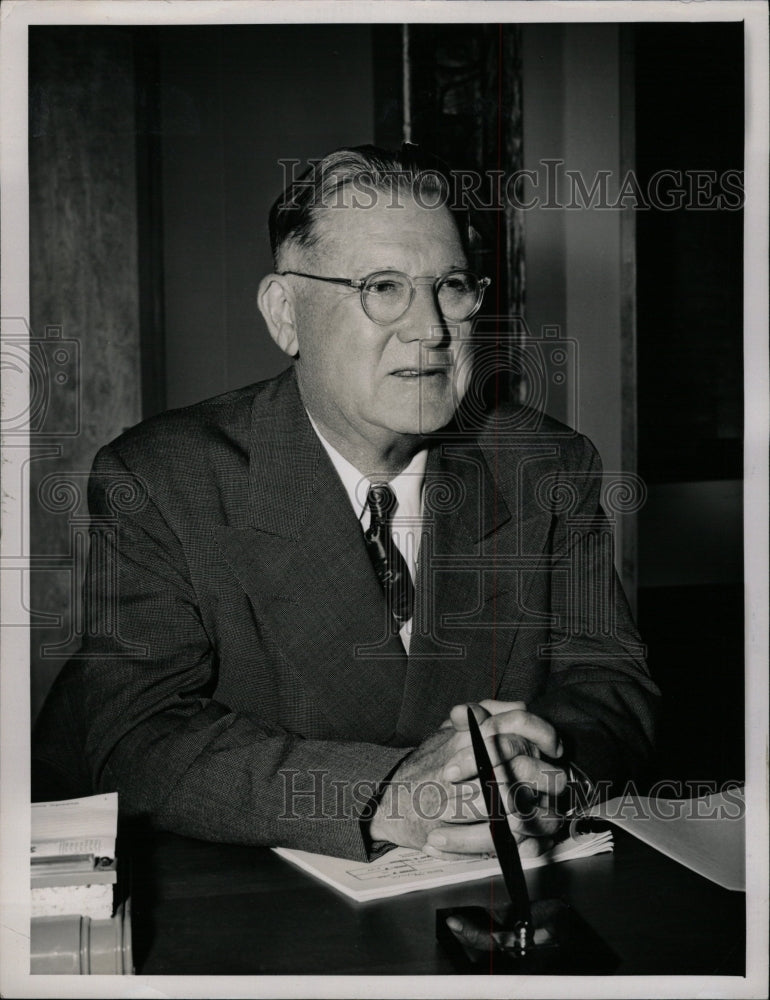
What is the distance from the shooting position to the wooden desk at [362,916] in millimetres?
1062

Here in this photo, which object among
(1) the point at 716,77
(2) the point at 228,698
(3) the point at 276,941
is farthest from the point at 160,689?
(1) the point at 716,77

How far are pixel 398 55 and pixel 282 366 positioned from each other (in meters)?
0.76

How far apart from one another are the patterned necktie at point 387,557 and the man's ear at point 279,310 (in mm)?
317

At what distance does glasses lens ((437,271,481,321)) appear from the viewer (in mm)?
1720

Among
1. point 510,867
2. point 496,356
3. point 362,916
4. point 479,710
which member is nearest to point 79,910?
point 362,916

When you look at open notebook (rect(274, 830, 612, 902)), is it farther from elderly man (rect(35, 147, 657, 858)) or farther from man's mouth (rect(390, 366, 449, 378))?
man's mouth (rect(390, 366, 449, 378))

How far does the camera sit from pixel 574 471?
1.91 metres

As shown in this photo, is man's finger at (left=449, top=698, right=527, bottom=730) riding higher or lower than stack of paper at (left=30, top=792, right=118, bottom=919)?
higher

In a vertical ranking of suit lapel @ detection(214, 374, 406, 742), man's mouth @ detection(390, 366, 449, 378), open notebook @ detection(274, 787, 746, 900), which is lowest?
open notebook @ detection(274, 787, 746, 900)

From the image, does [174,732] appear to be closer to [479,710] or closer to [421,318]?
[479,710]

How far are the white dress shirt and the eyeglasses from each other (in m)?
0.24

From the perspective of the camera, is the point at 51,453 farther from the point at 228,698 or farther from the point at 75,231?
the point at 75,231

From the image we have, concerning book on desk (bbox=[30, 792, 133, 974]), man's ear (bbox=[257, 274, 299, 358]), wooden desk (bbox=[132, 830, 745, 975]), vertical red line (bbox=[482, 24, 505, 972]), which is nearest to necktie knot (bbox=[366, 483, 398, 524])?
vertical red line (bbox=[482, 24, 505, 972])

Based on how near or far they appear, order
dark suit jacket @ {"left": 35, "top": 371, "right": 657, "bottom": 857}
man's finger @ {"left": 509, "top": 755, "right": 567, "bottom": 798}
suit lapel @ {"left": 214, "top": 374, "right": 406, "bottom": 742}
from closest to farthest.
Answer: man's finger @ {"left": 509, "top": 755, "right": 567, "bottom": 798}
dark suit jacket @ {"left": 35, "top": 371, "right": 657, "bottom": 857}
suit lapel @ {"left": 214, "top": 374, "right": 406, "bottom": 742}
